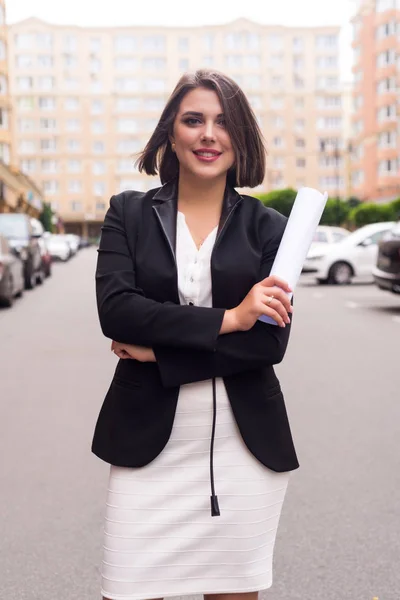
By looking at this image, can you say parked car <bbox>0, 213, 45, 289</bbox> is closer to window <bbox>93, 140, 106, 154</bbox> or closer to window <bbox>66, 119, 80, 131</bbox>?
window <bbox>93, 140, 106, 154</bbox>

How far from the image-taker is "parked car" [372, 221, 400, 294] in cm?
1507

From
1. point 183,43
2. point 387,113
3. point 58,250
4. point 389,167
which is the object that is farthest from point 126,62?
point 58,250

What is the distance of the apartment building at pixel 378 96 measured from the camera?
251ft

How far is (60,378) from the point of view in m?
8.77

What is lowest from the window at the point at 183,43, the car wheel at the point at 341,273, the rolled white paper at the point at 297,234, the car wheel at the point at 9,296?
the car wheel at the point at 341,273

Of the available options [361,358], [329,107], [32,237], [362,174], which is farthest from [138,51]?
[361,358]

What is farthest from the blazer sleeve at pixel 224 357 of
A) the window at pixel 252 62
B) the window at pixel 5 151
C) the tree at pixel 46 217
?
the window at pixel 252 62

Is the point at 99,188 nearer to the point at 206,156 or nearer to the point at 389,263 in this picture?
the point at 389,263

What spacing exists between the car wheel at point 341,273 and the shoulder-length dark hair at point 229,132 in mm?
21780

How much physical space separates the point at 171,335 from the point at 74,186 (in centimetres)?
11373

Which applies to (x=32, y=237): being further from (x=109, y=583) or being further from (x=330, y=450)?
(x=109, y=583)

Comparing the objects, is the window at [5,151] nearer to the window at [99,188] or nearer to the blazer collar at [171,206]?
the window at [99,188]

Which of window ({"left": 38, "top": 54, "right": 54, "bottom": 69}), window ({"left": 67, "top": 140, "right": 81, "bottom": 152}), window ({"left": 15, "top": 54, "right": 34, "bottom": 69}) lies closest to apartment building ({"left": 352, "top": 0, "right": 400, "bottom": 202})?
window ({"left": 67, "top": 140, "right": 81, "bottom": 152})

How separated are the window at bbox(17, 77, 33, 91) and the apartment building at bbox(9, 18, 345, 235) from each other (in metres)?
0.12
